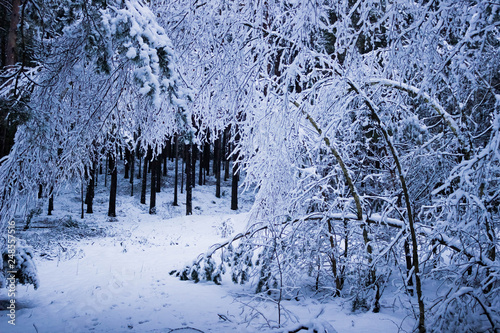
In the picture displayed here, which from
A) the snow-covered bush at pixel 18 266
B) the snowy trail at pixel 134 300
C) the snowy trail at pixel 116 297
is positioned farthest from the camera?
the snow-covered bush at pixel 18 266

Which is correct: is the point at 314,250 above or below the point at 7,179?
below

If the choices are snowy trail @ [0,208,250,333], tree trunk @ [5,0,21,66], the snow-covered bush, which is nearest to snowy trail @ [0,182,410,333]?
snowy trail @ [0,208,250,333]

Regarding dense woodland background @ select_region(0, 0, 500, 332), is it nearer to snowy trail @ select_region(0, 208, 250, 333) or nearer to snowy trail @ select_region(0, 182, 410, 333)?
snowy trail @ select_region(0, 182, 410, 333)

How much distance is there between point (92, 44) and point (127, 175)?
33.2m

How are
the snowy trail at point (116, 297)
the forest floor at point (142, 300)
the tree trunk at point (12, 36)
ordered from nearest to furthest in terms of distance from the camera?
the forest floor at point (142, 300), the snowy trail at point (116, 297), the tree trunk at point (12, 36)

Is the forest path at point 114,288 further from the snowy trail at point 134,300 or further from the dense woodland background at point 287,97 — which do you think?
the dense woodland background at point 287,97

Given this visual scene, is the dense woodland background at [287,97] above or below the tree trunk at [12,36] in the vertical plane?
below

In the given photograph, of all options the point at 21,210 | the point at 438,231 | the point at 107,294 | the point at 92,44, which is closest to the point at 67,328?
the point at 107,294

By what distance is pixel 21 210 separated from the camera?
3787 millimetres

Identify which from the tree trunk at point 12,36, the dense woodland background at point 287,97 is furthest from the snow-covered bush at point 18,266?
the tree trunk at point 12,36

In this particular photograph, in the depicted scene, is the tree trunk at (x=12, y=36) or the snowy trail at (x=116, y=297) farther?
the tree trunk at (x=12, y=36)

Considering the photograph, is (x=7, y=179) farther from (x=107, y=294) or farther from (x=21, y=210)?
(x=107, y=294)

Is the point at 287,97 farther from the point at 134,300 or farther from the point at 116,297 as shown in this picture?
the point at 116,297

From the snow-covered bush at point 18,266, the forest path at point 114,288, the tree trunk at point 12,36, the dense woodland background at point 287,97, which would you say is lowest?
the forest path at point 114,288
